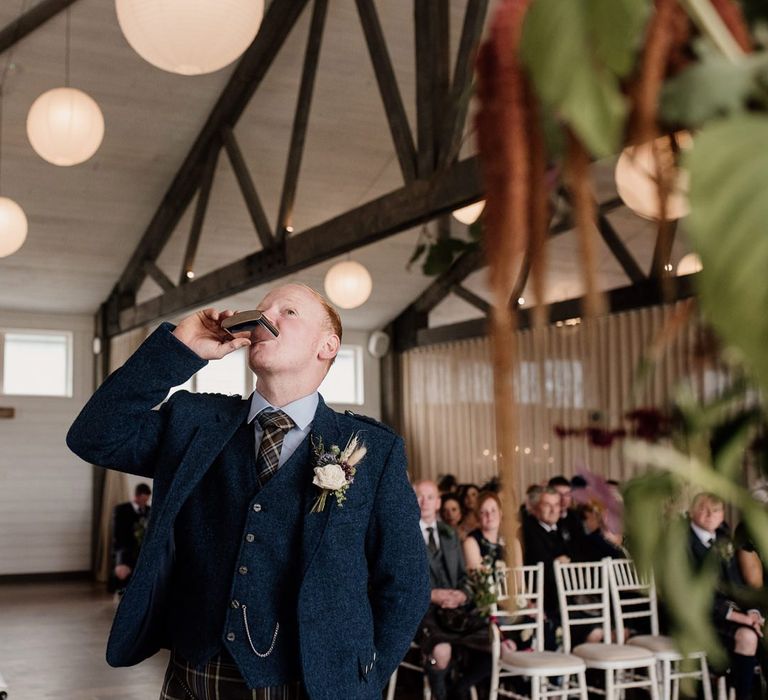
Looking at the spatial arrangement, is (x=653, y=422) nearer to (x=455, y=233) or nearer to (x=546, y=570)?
(x=546, y=570)

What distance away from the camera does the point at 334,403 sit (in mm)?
15203

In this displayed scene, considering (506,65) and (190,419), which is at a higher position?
(506,65)

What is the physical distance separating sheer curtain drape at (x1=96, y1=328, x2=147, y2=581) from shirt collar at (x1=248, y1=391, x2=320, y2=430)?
11372mm

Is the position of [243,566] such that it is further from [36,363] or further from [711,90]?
[36,363]

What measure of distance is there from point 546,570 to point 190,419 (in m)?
4.84

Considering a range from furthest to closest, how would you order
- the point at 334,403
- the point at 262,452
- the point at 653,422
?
the point at 334,403 → the point at 262,452 → the point at 653,422

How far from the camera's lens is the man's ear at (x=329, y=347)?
226cm

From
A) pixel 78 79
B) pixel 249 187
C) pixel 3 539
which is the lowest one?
pixel 3 539

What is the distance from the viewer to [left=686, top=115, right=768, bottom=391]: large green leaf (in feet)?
1.27

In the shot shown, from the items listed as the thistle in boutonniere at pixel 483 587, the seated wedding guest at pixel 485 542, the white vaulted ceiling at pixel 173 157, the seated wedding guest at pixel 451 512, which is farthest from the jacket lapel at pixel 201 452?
the white vaulted ceiling at pixel 173 157

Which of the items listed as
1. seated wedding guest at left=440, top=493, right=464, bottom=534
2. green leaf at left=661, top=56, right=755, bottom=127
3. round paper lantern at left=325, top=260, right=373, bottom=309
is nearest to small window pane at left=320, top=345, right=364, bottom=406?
round paper lantern at left=325, top=260, right=373, bottom=309

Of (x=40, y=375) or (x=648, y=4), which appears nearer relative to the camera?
(x=648, y=4)

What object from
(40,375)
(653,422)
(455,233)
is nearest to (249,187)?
(455,233)

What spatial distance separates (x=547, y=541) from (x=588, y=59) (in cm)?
657
